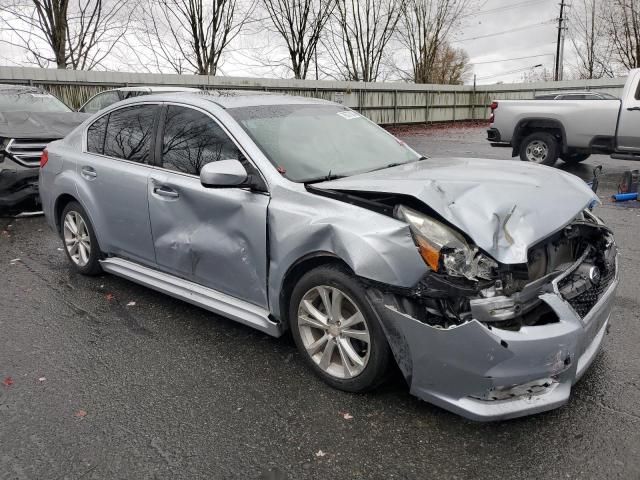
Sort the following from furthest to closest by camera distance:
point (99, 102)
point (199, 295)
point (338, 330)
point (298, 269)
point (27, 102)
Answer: point (99, 102), point (27, 102), point (199, 295), point (298, 269), point (338, 330)

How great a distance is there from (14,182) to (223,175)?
540cm

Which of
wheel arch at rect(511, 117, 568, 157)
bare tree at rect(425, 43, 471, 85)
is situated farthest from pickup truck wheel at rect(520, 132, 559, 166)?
bare tree at rect(425, 43, 471, 85)

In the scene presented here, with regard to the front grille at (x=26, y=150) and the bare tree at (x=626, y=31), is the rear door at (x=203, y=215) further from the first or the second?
the bare tree at (x=626, y=31)

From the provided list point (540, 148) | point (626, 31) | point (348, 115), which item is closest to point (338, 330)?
point (348, 115)

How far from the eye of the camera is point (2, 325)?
409 centimetres

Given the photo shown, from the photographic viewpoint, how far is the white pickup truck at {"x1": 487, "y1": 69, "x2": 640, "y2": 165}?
10.1 meters

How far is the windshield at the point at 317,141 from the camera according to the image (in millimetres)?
3496

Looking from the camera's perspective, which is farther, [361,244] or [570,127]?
[570,127]

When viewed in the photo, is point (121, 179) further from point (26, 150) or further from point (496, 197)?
point (26, 150)

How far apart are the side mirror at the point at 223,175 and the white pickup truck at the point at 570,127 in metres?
9.35

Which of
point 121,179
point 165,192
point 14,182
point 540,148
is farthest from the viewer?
point 540,148

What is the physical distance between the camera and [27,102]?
360 inches

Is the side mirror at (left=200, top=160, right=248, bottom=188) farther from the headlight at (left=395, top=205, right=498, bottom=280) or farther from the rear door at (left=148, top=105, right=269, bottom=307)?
the headlight at (left=395, top=205, right=498, bottom=280)

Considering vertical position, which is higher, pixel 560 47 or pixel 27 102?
pixel 560 47
